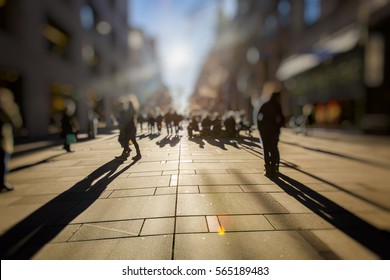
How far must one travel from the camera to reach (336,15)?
1630cm

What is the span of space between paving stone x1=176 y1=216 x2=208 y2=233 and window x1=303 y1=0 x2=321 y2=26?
732 inches

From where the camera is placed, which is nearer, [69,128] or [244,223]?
[244,223]

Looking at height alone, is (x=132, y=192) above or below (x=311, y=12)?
below

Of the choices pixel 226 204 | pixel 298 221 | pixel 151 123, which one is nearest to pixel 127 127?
pixel 226 204

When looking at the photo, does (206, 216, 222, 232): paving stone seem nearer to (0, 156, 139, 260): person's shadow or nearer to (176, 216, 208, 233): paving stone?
(176, 216, 208, 233): paving stone

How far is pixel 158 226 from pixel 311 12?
2005 centimetres

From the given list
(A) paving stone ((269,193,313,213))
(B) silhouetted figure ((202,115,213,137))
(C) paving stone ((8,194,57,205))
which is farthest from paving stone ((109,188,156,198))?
(B) silhouetted figure ((202,115,213,137))

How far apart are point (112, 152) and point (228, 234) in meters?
6.52

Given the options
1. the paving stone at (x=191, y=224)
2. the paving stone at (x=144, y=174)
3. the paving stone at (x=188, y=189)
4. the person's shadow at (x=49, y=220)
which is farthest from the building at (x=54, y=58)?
the paving stone at (x=191, y=224)

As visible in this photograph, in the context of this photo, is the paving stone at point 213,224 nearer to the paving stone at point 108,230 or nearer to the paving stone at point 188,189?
the paving stone at point 108,230

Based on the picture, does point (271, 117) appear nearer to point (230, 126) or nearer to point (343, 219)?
point (343, 219)

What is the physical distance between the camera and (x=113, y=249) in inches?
109
